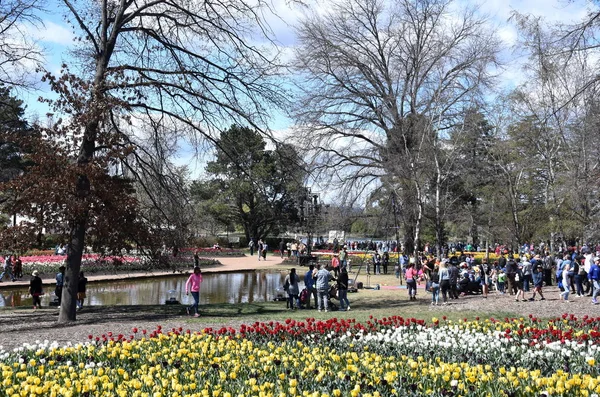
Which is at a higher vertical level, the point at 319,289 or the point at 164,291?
the point at 319,289

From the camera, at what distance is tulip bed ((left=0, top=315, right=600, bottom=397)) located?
5.26m

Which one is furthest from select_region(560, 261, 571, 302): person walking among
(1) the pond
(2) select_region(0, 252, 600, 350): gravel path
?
(1) the pond

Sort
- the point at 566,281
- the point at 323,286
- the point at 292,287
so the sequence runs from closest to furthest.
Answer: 1. the point at 323,286
2. the point at 292,287
3. the point at 566,281

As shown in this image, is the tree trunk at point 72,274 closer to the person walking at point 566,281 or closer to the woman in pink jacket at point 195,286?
the woman in pink jacket at point 195,286

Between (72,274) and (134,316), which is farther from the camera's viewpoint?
(134,316)

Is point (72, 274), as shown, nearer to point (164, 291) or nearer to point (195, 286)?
point (195, 286)

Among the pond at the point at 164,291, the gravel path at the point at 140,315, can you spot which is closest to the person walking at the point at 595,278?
the gravel path at the point at 140,315

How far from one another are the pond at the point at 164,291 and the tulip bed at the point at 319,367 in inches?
518

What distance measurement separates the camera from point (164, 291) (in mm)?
25250

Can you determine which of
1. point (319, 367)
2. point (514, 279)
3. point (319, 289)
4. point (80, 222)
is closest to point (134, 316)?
point (80, 222)

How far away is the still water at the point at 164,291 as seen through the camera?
21.8 meters

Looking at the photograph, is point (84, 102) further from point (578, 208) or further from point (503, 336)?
point (578, 208)

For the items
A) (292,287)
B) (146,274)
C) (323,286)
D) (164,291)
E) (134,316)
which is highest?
(323,286)

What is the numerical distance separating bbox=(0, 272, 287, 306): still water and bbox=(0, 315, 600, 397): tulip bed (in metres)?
12.4
